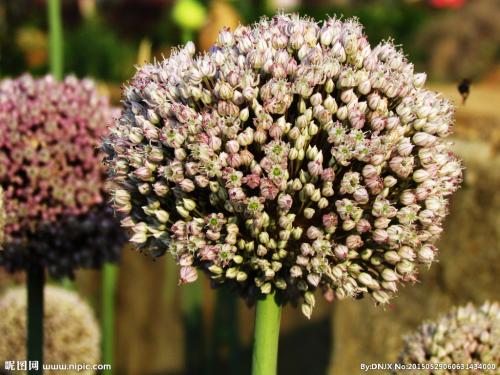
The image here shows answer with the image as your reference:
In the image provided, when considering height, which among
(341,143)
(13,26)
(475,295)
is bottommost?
(475,295)

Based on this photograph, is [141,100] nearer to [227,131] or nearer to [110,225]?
[227,131]

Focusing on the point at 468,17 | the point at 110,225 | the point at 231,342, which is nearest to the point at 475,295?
the point at 231,342

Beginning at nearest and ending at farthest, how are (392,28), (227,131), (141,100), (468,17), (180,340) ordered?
(227,131) → (141,100) → (180,340) → (468,17) → (392,28)

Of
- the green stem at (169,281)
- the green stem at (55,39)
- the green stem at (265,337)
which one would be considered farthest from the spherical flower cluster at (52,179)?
the green stem at (169,281)

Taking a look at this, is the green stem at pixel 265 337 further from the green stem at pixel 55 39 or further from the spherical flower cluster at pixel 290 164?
the green stem at pixel 55 39

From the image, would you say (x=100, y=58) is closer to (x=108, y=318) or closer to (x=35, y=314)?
(x=108, y=318)

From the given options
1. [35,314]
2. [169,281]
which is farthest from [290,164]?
[169,281]
